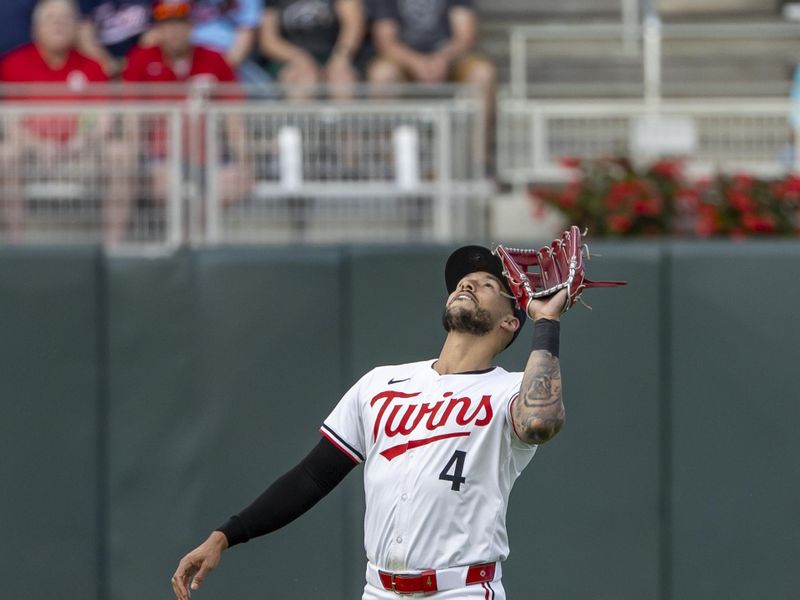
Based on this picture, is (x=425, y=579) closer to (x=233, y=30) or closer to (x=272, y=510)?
(x=272, y=510)

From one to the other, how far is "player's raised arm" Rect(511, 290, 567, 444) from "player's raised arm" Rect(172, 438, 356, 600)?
726 millimetres

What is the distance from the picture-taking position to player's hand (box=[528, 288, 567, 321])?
383 centimetres

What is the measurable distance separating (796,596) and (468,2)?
4.54m

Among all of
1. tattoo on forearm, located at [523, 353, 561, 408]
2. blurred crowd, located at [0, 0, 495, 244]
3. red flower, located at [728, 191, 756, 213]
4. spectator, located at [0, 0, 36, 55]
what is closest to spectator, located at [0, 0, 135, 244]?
blurred crowd, located at [0, 0, 495, 244]

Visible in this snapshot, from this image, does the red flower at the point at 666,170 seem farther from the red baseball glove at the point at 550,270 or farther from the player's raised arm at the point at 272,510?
the player's raised arm at the point at 272,510

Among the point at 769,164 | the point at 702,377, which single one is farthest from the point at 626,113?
the point at 702,377

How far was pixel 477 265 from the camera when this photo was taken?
4.27 meters

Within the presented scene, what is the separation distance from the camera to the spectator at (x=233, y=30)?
8.67 meters

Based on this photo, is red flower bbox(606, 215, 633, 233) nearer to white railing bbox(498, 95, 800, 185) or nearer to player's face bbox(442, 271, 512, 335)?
white railing bbox(498, 95, 800, 185)

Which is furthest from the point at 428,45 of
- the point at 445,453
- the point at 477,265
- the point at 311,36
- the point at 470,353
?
the point at 445,453

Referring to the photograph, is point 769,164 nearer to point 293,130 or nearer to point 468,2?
point 468,2

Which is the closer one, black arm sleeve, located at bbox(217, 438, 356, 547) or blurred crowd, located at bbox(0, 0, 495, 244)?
black arm sleeve, located at bbox(217, 438, 356, 547)

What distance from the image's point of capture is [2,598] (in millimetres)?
6387

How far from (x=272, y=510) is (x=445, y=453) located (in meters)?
0.59
